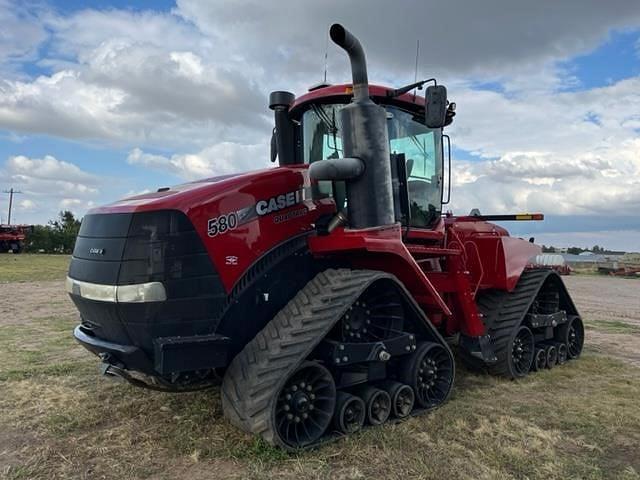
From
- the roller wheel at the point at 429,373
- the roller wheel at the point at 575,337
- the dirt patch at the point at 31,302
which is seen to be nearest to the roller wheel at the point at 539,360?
the roller wheel at the point at 575,337

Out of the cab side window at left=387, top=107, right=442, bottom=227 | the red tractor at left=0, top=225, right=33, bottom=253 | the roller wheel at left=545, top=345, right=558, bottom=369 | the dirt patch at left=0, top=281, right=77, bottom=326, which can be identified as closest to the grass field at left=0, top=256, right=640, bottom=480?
the roller wheel at left=545, top=345, right=558, bottom=369

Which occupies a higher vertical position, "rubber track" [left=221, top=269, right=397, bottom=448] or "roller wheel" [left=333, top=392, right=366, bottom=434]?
"rubber track" [left=221, top=269, right=397, bottom=448]

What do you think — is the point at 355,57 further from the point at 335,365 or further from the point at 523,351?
the point at 523,351

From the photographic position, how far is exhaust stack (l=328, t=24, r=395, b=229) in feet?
14.7

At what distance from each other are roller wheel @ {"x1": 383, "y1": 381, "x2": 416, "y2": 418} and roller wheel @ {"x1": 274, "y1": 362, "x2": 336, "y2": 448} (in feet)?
2.24

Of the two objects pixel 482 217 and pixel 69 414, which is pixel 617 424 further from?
pixel 69 414

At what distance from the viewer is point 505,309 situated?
265 inches

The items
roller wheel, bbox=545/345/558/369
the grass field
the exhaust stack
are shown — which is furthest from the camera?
roller wheel, bbox=545/345/558/369

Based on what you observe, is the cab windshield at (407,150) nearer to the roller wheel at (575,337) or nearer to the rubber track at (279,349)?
the rubber track at (279,349)

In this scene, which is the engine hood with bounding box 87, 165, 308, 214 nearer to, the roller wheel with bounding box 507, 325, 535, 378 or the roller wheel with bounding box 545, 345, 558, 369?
the roller wheel with bounding box 507, 325, 535, 378

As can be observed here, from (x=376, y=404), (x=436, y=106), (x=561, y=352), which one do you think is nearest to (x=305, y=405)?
(x=376, y=404)

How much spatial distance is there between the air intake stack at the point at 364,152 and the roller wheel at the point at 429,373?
1280 mm

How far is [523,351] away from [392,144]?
311 centimetres

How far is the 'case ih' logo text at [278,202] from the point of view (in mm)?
4383
